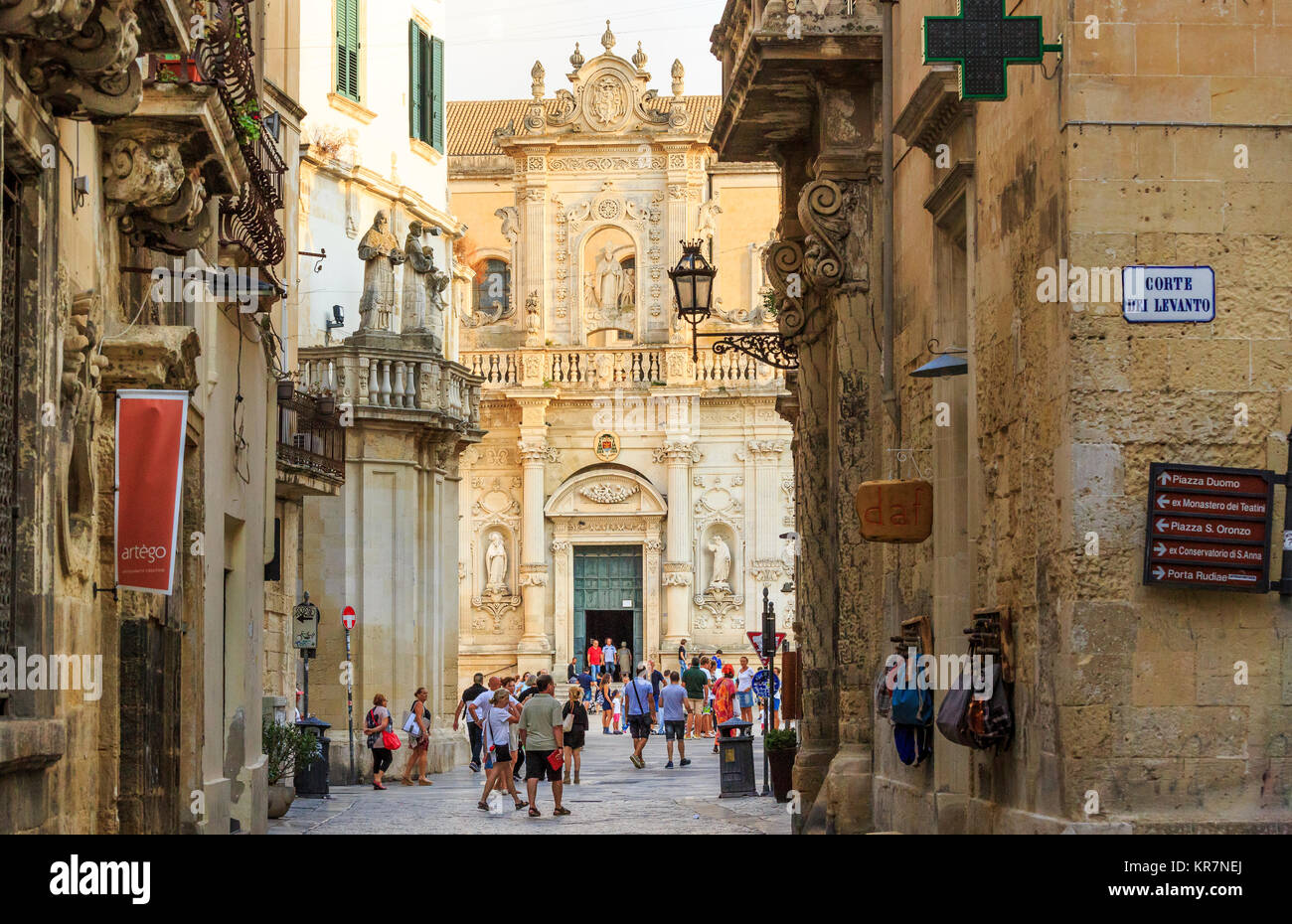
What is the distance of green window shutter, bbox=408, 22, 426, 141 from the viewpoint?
116ft

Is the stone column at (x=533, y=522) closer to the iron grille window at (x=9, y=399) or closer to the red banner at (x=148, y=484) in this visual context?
the red banner at (x=148, y=484)

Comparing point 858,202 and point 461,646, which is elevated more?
point 858,202

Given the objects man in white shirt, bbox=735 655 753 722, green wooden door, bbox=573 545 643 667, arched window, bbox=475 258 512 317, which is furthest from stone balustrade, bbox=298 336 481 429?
arched window, bbox=475 258 512 317

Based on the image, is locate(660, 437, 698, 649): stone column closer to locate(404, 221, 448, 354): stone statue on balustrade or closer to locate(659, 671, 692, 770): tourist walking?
locate(659, 671, 692, 770): tourist walking

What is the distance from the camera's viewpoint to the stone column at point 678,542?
51.8 m

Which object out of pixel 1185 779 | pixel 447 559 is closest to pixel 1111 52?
pixel 1185 779

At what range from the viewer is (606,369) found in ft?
173

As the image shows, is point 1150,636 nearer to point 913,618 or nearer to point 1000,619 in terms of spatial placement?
point 1000,619

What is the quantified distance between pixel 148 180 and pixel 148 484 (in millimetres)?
1754

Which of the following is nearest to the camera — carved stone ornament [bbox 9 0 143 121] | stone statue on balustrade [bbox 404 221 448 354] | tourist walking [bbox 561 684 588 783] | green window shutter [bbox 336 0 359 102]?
carved stone ornament [bbox 9 0 143 121]

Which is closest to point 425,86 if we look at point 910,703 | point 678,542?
point 678,542

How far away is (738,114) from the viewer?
2027 cm

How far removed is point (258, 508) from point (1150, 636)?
11404 mm

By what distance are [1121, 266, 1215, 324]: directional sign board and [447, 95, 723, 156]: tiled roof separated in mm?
43437
